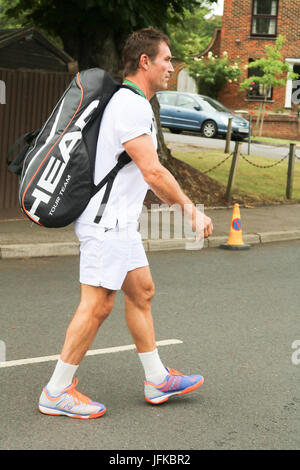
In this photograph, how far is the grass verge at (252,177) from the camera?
635 inches

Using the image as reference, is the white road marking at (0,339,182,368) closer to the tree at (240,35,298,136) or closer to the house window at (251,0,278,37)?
the tree at (240,35,298,136)

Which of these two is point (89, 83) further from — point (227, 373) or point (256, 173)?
point (256, 173)

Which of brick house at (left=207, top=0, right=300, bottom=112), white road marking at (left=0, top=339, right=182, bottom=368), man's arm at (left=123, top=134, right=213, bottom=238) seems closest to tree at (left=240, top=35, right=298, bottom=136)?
brick house at (left=207, top=0, right=300, bottom=112)

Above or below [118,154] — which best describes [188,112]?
below

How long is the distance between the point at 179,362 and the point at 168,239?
5709mm

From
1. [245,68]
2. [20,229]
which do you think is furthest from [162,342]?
[245,68]

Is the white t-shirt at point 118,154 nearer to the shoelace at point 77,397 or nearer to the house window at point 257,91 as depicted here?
the shoelace at point 77,397

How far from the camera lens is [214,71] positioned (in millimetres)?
37469

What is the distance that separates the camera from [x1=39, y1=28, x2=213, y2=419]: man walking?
13.3ft

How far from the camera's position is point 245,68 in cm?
3750

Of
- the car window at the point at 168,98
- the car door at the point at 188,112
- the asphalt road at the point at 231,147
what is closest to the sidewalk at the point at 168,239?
the asphalt road at the point at 231,147

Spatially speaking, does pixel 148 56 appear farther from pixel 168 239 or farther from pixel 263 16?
pixel 263 16

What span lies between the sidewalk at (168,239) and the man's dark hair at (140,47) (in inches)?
230

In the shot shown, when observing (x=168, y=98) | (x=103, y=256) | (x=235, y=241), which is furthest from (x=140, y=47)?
(x=168, y=98)
